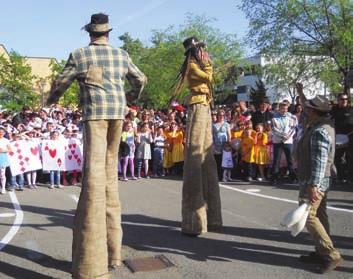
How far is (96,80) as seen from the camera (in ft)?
15.4

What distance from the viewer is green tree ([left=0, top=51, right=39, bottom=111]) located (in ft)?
150

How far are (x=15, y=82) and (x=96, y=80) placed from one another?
Answer: 1719 inches

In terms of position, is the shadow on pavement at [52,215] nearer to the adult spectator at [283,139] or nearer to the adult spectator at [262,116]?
the adult spectator at [283,139]

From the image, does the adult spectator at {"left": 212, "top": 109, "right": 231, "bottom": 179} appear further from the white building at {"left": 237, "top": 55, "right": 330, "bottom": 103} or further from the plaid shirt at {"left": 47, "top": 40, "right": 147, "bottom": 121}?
the white building at {"left": 237, "top": 55, "right": 330, "bottom": 103}

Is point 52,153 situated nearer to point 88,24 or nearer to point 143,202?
point 143,202

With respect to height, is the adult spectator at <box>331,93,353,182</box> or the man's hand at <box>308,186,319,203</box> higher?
the adult spectator at <box>331,93,353,182</box>

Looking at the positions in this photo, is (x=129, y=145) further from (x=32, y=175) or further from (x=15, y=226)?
(x=15, y=226)

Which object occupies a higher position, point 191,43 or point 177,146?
point 191,43

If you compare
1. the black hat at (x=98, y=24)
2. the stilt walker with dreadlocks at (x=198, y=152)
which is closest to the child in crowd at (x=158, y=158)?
the stilt walker with dreadlocks at (x=198, y=152)

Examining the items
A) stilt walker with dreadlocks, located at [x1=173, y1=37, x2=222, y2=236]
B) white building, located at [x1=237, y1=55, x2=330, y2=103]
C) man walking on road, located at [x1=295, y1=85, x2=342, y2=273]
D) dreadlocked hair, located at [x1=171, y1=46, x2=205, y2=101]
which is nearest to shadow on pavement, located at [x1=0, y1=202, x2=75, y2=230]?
stilt walker with dreadlocks, located at [x1=173, y1=37, x2=222, y2=236]

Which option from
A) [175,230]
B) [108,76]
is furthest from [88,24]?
[175,230]

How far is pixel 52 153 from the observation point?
1229 centimetres

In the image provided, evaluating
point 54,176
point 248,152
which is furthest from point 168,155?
point 54,176

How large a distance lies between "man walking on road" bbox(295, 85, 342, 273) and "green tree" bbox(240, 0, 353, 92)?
2056 centimetres
